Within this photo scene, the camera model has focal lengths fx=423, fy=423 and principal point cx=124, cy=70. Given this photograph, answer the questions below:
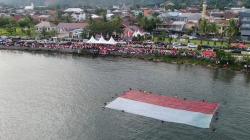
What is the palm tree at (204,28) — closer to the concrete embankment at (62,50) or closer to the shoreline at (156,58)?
the shoreline at (156,58)

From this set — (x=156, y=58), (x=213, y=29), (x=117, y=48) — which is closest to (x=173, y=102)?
(x=156, y=58)

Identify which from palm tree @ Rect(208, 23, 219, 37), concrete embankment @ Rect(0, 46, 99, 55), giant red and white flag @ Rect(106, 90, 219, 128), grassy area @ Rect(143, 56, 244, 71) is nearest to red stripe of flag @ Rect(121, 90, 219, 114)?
giant red and white flag @ Rect(106, 90, 219, 128)

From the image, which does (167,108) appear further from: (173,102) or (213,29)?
(213,29)

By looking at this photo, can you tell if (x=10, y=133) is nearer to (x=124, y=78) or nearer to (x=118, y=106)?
(x=118, y=106)

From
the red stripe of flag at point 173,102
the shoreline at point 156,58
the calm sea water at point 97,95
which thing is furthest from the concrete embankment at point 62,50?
the red stripe of flag at point 173,102

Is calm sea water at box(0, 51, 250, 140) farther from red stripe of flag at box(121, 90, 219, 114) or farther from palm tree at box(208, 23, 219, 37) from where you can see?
palm tree at box(208, 23, 219, 37)
